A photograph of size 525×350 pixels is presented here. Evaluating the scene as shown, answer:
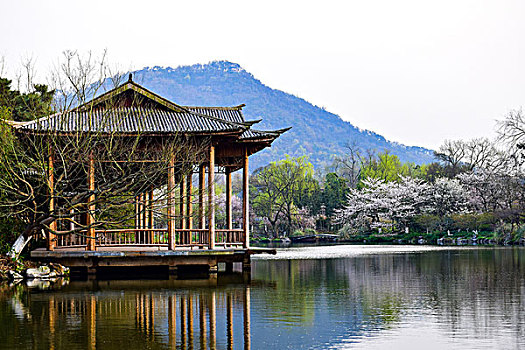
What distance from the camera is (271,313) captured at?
1124cm

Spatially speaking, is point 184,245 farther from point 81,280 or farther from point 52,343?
point 52,343

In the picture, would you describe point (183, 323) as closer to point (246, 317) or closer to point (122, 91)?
point (246, 317)

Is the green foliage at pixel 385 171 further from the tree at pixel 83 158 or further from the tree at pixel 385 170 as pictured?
the tree at pixel 83 158

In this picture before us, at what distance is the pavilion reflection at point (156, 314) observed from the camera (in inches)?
348

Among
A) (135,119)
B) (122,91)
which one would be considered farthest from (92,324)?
(122,91)

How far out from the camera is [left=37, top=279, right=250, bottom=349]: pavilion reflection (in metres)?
8.84

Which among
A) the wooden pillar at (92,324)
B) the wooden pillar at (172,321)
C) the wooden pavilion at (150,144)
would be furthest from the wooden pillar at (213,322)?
the wooden pavilion at (150,144)

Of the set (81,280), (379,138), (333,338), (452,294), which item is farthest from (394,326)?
(379,138)

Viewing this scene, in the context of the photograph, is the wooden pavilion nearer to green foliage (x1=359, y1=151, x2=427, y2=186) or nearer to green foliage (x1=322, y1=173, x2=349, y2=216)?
green foliage (x1=322, y1=173, x2=349, y2=216)

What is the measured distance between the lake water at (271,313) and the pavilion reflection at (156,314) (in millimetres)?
16

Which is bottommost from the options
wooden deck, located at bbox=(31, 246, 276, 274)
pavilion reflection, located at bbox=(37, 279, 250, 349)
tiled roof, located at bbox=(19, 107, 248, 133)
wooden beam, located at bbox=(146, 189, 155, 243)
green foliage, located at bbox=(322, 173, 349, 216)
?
pavilion reflection, located at bbox=(37, 279, 250, 349)

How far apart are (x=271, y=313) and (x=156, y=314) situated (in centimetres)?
186

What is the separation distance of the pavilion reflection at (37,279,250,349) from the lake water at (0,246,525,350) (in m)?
0.02

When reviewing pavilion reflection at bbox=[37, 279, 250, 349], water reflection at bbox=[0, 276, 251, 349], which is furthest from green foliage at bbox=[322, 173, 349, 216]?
water reflection at bbox=[0, 276, 251, 349]
